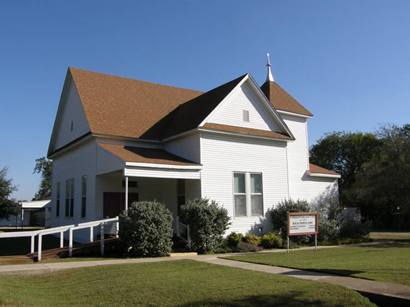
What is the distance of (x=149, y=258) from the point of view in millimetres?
16359

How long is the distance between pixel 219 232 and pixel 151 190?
641 cm

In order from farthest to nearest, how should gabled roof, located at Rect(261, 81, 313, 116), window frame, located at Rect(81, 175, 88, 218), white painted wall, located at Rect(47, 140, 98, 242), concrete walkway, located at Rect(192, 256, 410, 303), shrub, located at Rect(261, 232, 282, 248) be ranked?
1. gabled roof, located at Rect(261, 81, 313, 116)
2. window frame, located at Rect(81, 175, 88, 218)
3. white painted wall, located at Rect(47, 140, 98, 242)
4. shrub, located at Rect(261, 232, 282, 248)
5. concrete walkway, located at Rect(192, 256, 410, 303)

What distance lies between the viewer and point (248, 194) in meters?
22.6

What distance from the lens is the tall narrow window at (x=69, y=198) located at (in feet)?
85.6

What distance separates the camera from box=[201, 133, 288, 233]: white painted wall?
21.4 metres

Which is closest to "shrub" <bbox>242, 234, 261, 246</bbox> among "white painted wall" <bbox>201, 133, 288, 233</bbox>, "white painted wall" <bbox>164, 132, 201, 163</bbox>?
"white painted wall" <bbox>201, 133, 288, 233</bbox>

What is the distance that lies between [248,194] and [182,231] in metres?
4.39

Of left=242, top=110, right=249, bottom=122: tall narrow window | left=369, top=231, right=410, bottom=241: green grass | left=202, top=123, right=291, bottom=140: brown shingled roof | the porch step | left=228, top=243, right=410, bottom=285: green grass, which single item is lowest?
left=369, top=231, right=410, bottom=241: green grass

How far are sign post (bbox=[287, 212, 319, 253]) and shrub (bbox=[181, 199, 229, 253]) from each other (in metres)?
2.81

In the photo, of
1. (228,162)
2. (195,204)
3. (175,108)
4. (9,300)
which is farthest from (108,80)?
(9,300)

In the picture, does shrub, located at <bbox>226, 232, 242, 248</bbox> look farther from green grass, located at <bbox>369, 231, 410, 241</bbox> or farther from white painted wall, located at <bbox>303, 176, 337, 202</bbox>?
green grass, located at <bbox>369, 231, 410, 241</bbox>

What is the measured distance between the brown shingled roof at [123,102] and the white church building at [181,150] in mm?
63

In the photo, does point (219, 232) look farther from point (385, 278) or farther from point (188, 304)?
point (188, 304)

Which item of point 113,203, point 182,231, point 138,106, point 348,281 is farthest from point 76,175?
point 348,281
